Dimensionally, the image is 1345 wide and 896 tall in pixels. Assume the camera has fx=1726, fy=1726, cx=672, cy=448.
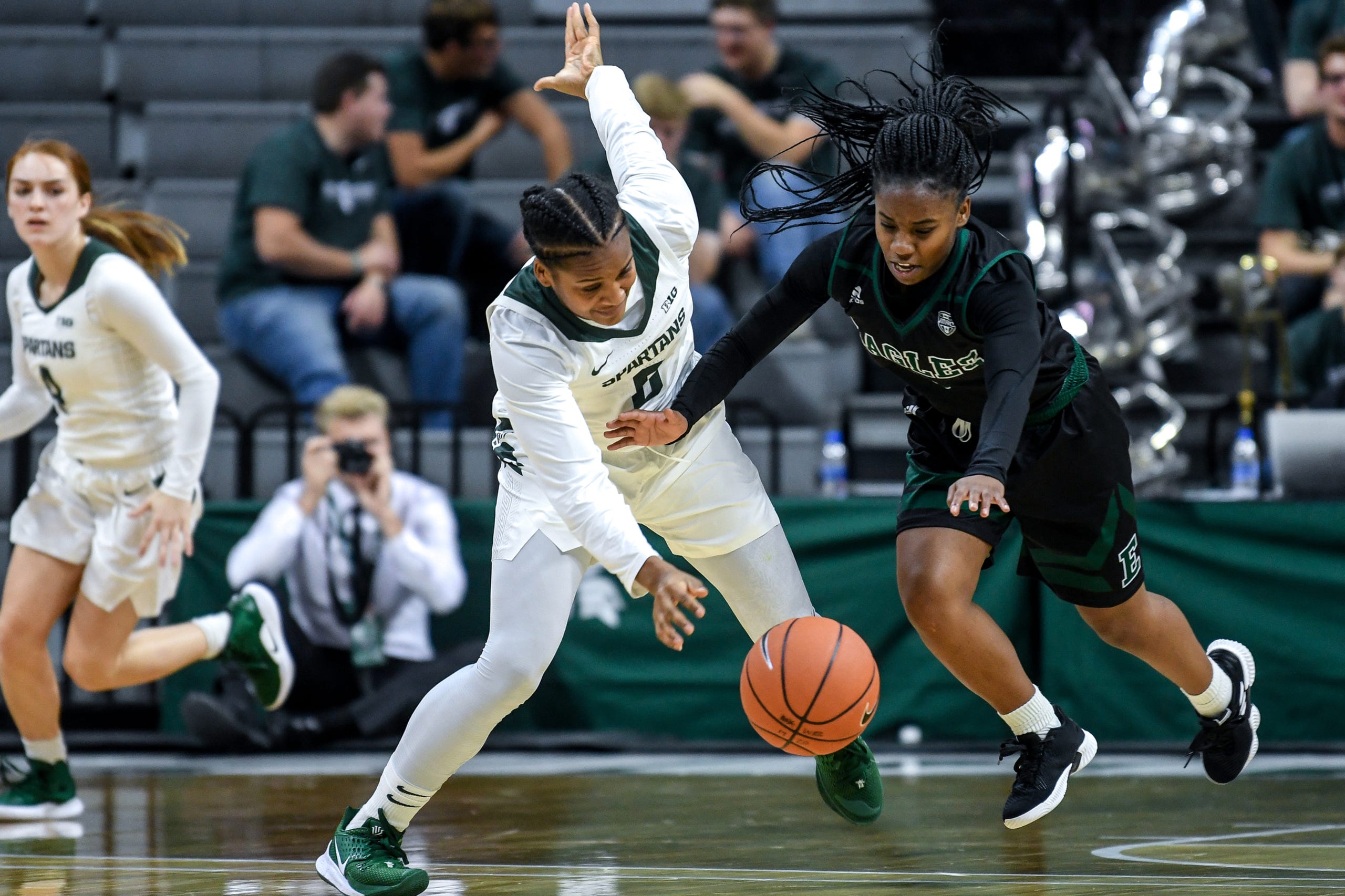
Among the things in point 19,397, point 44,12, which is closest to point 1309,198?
point 19,397

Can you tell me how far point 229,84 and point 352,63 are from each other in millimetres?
2693

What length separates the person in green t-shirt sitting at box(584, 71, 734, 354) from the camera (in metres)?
8.40

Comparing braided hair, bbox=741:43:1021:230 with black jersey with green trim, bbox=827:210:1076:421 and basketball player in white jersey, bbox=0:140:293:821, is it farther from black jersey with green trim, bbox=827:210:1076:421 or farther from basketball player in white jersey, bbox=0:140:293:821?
basketball player in white jersey, bbox=0:140:293:821

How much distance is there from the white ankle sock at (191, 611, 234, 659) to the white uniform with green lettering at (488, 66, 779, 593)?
230cm

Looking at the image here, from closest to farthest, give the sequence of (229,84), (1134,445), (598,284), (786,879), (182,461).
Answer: (598,284) → (786,879) → (182,461) → (1134,445) → (229,84)

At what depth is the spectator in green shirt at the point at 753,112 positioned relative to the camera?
9023 mm

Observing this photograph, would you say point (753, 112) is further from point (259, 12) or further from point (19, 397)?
point (19, 397)

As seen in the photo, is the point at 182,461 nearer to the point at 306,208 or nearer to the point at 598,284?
the point at 598,284

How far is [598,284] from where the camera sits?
3.93m

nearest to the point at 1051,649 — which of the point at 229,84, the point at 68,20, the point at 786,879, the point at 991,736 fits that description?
the point at 991,736

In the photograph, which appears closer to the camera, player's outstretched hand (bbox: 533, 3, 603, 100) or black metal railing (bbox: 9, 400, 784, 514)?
player's outstretched hand (bbox: 533, 3, 603, 100)

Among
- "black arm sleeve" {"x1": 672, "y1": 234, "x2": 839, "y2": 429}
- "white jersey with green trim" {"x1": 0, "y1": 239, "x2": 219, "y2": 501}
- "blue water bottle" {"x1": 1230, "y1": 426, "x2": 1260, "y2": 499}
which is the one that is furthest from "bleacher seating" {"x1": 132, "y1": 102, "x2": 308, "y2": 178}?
"black arm sleeve" {"x1": 672, "y1": 234, "x2": 839, "y2": 429}

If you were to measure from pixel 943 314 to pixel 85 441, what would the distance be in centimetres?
290

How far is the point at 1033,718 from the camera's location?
448 cm
